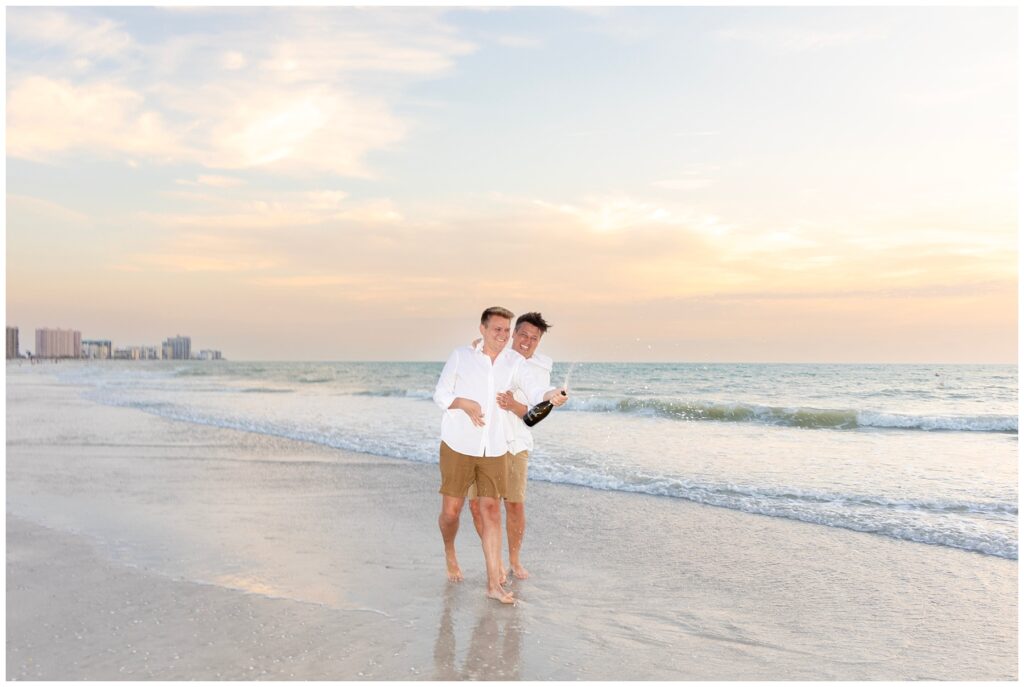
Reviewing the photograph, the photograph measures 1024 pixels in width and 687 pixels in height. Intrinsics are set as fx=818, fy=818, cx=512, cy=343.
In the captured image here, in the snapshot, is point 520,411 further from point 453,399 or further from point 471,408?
point 453,399

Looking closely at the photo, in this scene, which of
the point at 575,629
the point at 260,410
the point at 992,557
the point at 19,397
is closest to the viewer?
the point at 575,629

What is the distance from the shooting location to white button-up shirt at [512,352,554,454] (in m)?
5.14

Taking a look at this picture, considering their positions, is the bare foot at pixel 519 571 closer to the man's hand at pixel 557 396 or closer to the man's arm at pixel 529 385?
the man's arm at pixel 529 385

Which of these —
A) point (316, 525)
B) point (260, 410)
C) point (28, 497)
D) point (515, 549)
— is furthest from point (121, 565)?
point (260, 410)

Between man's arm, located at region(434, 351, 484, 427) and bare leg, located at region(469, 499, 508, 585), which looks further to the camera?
bare leg, located at region(469, 499, 508, 585)

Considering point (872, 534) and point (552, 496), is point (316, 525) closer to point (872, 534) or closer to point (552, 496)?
point (552, 496)

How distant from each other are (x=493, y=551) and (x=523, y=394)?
103cm

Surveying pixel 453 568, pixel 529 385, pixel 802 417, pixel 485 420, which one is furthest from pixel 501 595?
pixel 802 417

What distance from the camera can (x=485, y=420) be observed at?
5184 millimetres

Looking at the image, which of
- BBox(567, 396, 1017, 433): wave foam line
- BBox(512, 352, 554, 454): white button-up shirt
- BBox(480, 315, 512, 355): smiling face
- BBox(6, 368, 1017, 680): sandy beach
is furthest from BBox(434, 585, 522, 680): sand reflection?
BBox(567, 396, 1017, 433): wave foam line

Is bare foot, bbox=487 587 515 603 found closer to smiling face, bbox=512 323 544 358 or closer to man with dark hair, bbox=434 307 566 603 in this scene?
man with dark hair, bbox=434 307 566 603

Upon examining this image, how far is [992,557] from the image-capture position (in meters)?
6.59

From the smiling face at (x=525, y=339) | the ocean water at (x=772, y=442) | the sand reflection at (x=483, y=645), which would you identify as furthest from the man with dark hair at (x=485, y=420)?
the ocean water at (x=772, y=442)

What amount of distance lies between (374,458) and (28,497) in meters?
4.61
